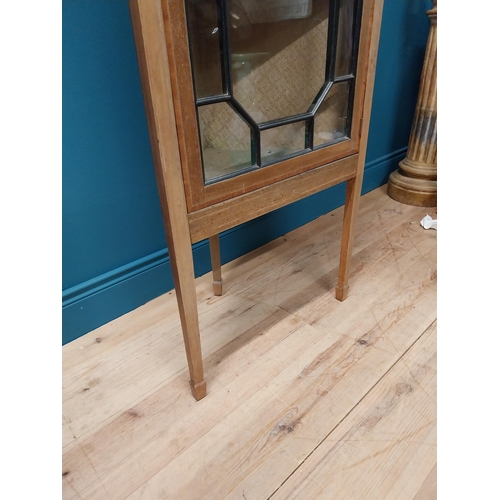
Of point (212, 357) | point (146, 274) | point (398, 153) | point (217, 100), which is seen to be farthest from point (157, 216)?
point (398, 153)

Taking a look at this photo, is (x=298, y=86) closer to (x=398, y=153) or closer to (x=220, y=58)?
(x=220, y=58)

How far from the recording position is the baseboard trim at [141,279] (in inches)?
41.9

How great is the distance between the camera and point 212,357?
102 centimetres

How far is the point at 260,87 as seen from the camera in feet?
2.48

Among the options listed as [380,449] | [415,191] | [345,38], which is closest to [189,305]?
[380,449]

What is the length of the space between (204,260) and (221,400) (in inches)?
21.0

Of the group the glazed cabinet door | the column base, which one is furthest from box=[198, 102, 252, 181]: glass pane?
the column base

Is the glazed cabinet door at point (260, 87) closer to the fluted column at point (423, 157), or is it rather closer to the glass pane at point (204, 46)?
the glass pane at point (204, 46)

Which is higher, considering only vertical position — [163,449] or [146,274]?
[146,274]

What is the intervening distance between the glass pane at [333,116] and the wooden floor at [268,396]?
0.54m

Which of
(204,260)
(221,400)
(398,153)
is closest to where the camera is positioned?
(221,400)

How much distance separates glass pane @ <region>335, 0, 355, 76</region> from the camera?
780 mm

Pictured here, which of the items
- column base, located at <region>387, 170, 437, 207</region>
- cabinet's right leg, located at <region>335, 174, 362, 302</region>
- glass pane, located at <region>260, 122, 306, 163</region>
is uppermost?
glass pane, located at <region>260, 122, 306, 163</region>

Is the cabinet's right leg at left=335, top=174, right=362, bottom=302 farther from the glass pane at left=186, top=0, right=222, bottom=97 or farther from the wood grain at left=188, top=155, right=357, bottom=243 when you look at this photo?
the glass pane at left=186, top=0, right=222, bottom=97
